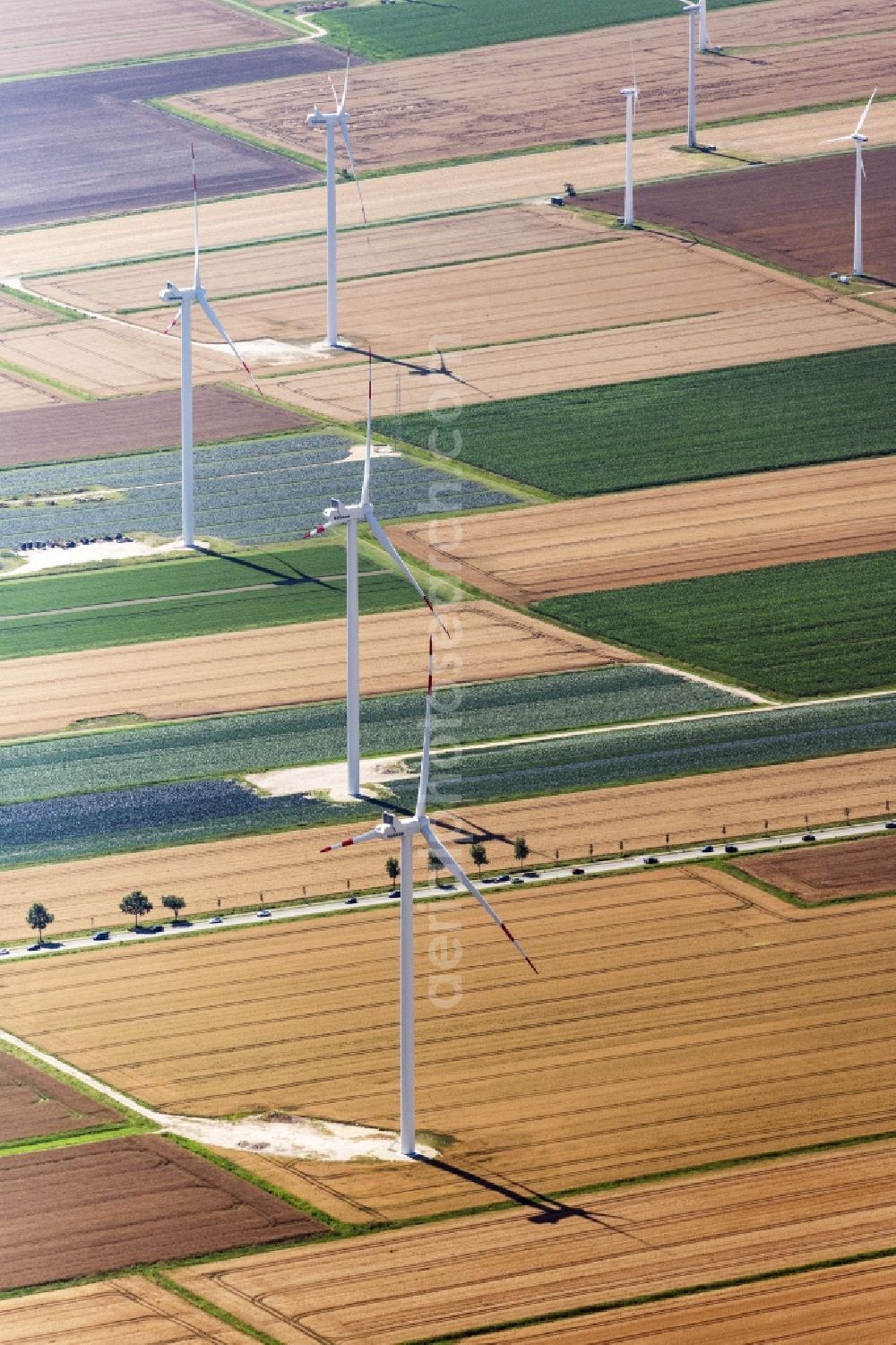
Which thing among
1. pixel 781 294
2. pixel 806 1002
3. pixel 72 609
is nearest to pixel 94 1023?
pixel 806 1002

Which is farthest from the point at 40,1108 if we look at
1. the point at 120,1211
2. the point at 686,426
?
the point at 686,426

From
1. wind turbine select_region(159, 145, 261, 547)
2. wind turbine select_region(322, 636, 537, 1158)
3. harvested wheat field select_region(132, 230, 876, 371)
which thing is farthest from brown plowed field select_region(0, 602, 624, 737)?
harvested wheat field select_region(132, 230, 876, 371)

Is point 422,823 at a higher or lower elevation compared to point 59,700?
higher

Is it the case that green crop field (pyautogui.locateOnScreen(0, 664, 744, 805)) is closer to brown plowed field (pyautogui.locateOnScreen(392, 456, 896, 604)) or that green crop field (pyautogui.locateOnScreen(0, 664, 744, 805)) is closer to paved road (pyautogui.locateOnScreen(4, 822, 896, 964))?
brown plowed field (pyautogui.locateOnScreen(392, 456, 896, 604))

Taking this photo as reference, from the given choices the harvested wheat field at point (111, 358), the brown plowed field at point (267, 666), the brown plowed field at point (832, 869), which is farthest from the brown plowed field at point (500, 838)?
the harvested wheat field at point (111, 358)

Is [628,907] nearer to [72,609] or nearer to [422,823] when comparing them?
[422,823]

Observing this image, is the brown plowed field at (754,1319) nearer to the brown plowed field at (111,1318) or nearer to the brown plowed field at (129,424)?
the brown plowed field at (111,1318)
